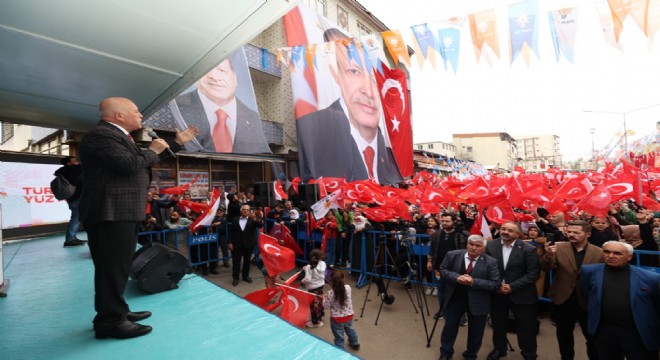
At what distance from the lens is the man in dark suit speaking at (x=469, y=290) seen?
4.31m

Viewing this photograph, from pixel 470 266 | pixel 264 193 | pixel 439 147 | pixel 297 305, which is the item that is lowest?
pixel 297 305

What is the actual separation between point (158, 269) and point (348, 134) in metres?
14.3

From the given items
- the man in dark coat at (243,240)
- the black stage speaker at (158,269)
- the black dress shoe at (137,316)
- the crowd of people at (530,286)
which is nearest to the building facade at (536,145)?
the crowd of people at (530,286)

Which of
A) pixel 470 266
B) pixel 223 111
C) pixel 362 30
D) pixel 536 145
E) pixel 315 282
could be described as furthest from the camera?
pixel 536 145

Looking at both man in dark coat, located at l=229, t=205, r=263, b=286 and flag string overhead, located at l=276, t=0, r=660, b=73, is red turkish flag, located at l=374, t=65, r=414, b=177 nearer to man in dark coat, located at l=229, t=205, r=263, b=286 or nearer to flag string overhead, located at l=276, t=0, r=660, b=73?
flag string overhead, located at l=276, t=0, r=660, b=73

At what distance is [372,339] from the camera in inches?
205

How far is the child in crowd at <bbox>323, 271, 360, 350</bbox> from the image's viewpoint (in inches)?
188

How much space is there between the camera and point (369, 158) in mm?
18625

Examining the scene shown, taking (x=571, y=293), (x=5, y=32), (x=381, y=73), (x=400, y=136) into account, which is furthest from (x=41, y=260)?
(x=400, y=136)

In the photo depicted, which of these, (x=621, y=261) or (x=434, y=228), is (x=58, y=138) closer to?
(x=434, y=228)

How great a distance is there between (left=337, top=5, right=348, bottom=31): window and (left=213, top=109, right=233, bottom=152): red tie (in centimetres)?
1263

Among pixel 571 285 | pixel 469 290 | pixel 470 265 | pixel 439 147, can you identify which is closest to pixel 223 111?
pixel 470 265

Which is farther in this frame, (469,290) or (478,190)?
(478,190)

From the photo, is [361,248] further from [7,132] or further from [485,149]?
[485,149]
